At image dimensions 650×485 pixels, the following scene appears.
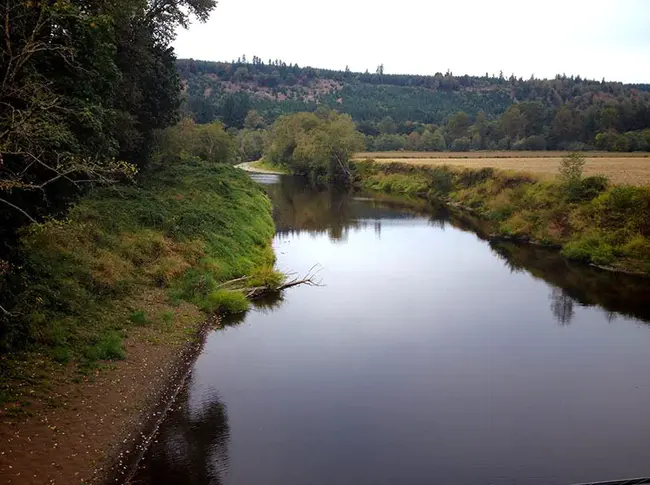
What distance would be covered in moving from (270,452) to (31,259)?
337 inches

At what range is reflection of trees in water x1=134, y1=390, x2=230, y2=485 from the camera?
10664 millimetres

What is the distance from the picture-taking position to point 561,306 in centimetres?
2275

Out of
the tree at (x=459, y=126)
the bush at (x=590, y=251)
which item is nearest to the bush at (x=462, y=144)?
the tree at (x=459, y=126)

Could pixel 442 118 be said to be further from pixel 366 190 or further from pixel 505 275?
pixel 505 275

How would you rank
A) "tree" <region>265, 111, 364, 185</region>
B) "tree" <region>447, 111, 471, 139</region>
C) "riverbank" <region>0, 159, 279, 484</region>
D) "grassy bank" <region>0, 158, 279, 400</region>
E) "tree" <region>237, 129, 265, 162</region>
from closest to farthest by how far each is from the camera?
"riverbank" <region>0, 159, 279, 484</region> → "grassy bank" <region>0, 158, 279, 400</region> → "tree" <region>265, 111, 364, 185</region> → "tree" <region>237, 129, 265, 162</region> → "tree" <region>447, 111, 471, 139</region>

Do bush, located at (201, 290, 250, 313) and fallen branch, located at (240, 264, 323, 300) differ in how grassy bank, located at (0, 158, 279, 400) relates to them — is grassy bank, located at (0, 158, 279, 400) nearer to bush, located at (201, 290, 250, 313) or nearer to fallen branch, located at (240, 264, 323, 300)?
bush, located at (201, 290, 250, 313)

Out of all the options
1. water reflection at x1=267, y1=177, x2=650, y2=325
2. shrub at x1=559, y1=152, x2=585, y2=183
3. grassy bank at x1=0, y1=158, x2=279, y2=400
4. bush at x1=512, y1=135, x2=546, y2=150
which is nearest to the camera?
grassy bank at x1=0, y1=158, x2=279, y2=400

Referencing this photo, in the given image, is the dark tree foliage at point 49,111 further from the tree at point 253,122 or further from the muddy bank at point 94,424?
the tree at point 253,122

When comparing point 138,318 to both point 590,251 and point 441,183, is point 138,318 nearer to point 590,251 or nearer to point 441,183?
point 590,251

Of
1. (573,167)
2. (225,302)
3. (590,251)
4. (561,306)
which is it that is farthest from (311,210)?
(225,302)

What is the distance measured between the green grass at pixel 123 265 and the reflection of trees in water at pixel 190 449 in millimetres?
2760

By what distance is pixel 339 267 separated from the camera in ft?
93.7

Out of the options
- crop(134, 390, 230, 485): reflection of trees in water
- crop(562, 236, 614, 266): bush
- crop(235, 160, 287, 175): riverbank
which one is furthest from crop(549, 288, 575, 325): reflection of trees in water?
crop(235, 160, 287, 175): riverbank

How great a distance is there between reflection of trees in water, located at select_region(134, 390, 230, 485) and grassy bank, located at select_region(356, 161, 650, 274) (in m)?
22.9
